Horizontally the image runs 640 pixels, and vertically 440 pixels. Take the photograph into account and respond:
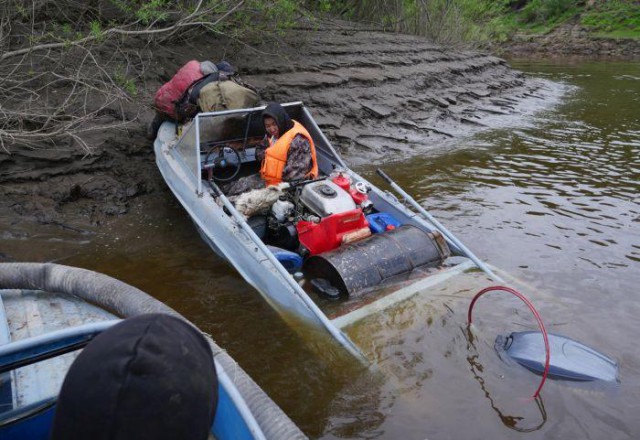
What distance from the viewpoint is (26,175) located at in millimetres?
6457

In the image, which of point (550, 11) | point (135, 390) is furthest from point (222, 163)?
point (550, 11)

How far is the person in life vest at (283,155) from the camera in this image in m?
5.37

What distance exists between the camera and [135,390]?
1186mm

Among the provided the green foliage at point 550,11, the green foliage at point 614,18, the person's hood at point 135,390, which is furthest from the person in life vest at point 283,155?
the green foliage at point 550,11

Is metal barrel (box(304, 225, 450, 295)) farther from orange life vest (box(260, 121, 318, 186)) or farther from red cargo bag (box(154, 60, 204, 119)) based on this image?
red cargo bag (box(154, 60, 204, 119))

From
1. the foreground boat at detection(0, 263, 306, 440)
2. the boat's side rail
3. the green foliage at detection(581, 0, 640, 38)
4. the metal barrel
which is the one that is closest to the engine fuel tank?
the metal barrel

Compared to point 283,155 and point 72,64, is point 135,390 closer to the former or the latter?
point 283,155

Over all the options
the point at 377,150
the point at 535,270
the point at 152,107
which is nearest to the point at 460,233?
the point at 535,270

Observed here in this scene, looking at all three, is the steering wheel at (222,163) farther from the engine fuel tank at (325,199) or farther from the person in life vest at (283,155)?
the engine fuel tank at (325,199)

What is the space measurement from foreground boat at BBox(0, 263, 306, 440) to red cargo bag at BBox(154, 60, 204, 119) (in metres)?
3.57

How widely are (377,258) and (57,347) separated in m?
2.75

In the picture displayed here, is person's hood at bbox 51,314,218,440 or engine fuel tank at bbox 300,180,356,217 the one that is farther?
engine fuel tank at bbox 300,180,356,217

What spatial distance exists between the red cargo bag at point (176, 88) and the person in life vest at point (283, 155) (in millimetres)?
1666

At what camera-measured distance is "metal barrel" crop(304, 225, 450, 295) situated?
4312mm
